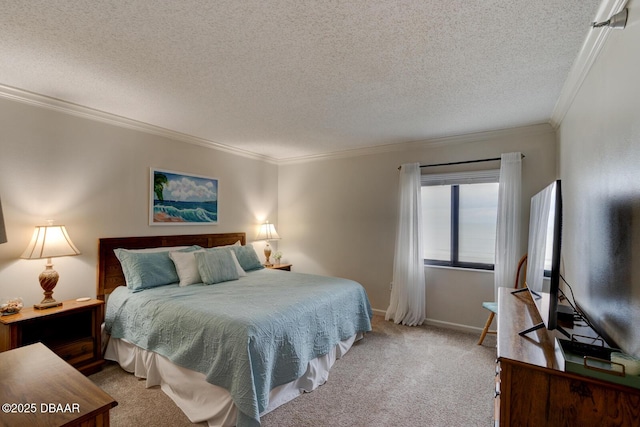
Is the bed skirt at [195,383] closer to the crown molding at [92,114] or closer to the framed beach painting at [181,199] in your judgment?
the framed beach painting at [181,199]

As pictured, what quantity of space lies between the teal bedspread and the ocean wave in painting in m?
0.99

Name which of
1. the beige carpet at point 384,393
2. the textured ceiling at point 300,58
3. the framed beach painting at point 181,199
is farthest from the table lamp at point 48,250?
the textured ceiling at point 300,58

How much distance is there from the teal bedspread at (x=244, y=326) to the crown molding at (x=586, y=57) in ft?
8.54

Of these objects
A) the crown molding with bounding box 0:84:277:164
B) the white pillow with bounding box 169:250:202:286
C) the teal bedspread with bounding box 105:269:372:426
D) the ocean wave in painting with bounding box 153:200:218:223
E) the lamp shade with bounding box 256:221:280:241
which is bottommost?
the teal bedspread with bounding box 105:269:372:426

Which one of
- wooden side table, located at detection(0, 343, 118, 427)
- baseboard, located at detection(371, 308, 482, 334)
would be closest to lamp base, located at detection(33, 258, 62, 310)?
wooden side table, located at detection(0, 343, 118, 427)

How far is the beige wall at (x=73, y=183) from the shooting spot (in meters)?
2.58

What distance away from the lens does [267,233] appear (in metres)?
4.88

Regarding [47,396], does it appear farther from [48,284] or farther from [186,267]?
[186,267]

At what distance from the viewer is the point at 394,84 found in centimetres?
243

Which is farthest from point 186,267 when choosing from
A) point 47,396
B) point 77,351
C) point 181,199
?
Result: point 47,396

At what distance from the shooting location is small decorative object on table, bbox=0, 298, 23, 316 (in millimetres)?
2330

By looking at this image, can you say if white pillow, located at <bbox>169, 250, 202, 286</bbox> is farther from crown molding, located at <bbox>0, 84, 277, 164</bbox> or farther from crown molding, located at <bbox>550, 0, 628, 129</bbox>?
crown molding, located at <bbox>550, 0, 628, 129</bbox>

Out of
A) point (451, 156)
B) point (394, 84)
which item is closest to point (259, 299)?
point (394, 84)

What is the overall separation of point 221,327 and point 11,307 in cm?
175
